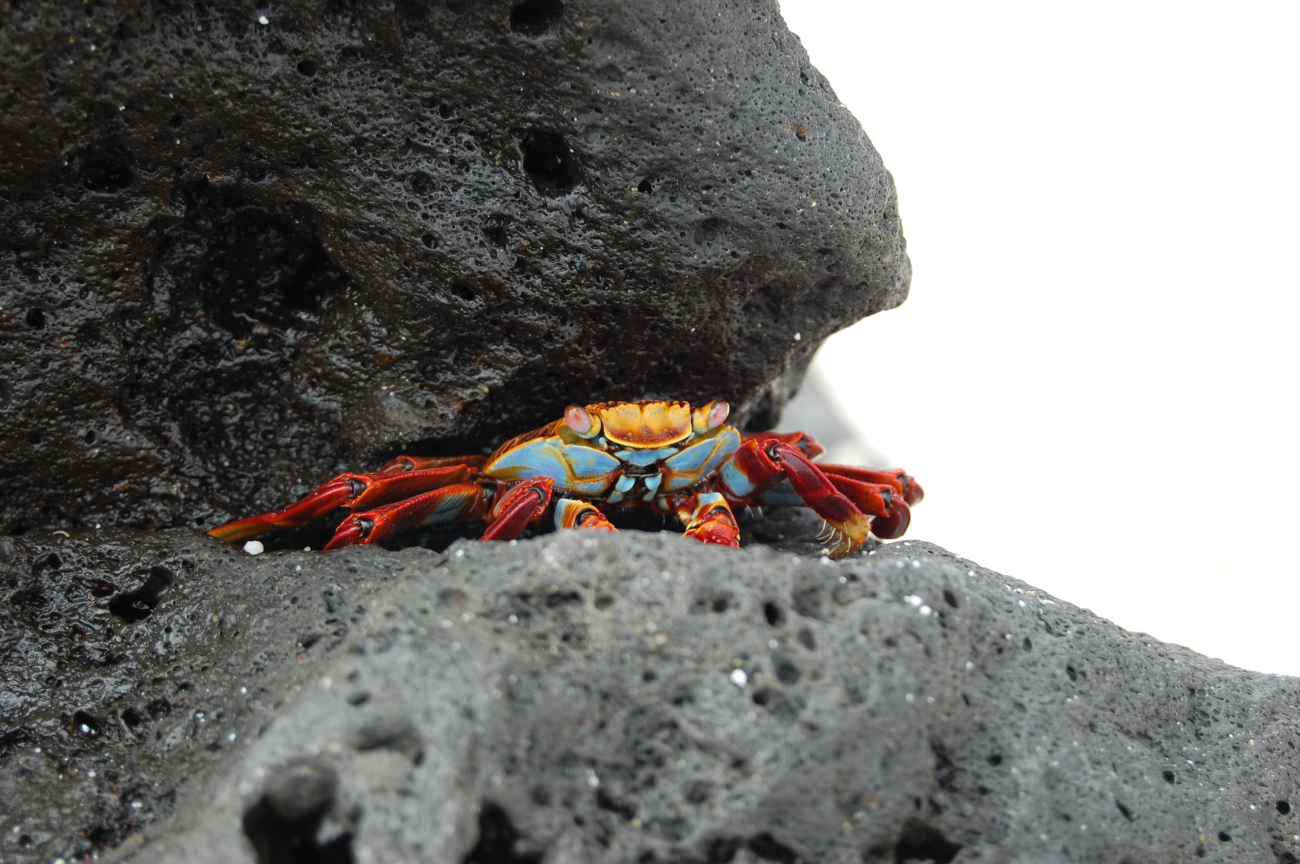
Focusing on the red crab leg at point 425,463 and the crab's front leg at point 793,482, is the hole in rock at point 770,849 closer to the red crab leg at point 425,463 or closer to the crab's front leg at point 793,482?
the crab's front leg at point 793,482

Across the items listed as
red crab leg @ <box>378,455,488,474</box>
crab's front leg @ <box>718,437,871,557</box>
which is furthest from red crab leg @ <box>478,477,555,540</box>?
crab's front leg @ <box>718,437,871,557</box>

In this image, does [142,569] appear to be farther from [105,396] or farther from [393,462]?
[393,462]

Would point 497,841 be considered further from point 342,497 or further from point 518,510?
point 342,497

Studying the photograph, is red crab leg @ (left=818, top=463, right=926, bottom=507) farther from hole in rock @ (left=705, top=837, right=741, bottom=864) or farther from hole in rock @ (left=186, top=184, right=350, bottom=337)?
hole in rock @ (left=186, top=184, right=350, bottom=337)

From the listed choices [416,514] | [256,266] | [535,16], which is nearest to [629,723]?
[416,514]

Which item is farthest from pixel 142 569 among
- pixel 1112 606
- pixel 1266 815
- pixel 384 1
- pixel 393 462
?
pixel 1112 606

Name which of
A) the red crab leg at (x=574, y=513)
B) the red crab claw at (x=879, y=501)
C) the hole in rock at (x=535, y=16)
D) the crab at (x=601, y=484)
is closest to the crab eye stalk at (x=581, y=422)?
the crab at (x=601, y=484)
